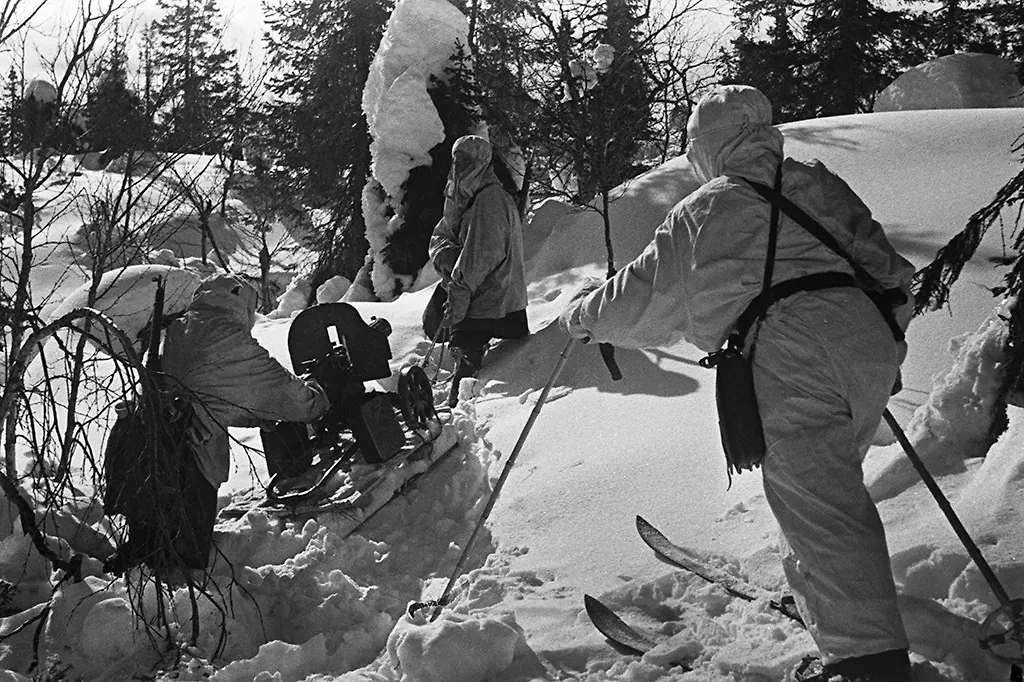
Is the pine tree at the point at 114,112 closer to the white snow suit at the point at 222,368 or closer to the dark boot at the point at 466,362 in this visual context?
the white snow suit at the point at 222,368

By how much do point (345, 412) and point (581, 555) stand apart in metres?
1.95

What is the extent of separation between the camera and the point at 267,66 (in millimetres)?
8008

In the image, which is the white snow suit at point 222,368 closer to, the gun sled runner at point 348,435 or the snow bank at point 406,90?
the gun sled runner at point 348,435

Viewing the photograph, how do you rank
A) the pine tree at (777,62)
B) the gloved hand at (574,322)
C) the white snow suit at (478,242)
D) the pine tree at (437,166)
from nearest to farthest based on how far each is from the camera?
the gloved hand at (574,322) < the white snow suit at (478,242) < the pine tree at (437,166) < the pine tree at (777,62)

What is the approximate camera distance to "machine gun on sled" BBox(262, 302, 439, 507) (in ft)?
16.9

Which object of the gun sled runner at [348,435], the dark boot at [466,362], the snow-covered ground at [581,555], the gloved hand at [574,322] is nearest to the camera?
the snow-covered ground at [581,555]

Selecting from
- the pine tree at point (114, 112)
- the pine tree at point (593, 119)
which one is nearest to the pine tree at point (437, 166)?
the pine tree at point (593, 119)

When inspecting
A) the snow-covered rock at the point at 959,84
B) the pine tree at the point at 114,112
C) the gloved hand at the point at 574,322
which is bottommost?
the gloved hand at the point at 574,322

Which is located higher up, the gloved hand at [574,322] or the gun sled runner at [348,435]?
the gloved hand at [574,322]

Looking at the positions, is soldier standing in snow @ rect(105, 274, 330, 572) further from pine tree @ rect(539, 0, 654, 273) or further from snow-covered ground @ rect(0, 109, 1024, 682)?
pine tree @ rect(539, 0, 654, 273)

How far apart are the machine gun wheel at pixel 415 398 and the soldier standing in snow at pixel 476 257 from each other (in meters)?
1.05

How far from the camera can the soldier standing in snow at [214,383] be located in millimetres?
4066

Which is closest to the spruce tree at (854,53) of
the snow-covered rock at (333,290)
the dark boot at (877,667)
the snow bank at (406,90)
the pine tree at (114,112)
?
the snow bank at (406,90)

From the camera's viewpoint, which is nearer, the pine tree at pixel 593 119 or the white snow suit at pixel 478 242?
the white snow suit at pixel 478 242
